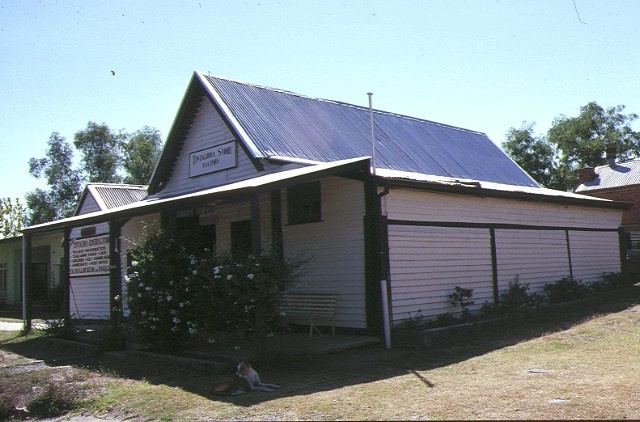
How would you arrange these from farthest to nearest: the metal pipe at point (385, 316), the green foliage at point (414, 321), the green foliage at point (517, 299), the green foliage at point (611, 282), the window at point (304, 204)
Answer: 1. the green foliage at point (611, 282)
2. the green foliage at point (517, 299)
3. the window at point (304, 204)
4. the green foliage at point (414, 321)
5. the metal pipe at point (385, 316)

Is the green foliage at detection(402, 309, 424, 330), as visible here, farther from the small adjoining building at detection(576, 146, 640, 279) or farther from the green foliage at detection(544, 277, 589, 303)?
the small adjoining building at detection(576, 146, 640, 279)

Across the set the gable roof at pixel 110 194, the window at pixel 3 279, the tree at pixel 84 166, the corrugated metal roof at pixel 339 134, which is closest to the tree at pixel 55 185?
the tree at pixel 84 166

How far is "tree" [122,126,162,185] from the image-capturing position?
46.9 m

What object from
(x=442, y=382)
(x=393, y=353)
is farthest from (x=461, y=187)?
(x=442, y=382)

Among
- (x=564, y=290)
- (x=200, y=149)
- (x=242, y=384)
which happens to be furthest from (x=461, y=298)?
(x=200, y=149)

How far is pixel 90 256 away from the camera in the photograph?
1969cm

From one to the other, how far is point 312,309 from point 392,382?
4713 mm

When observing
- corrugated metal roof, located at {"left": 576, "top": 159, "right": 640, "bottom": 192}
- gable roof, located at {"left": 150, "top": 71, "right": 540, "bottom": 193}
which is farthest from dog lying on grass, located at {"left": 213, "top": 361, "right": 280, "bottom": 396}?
corrugated metal roof, located at {"left": 576, "top": 159, "right": 640, "bottom": 192}

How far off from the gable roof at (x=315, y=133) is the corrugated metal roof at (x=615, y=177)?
60.5 ft

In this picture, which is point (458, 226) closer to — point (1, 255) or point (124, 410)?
point (124, 410)

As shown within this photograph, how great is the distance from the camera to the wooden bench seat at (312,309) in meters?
12.3

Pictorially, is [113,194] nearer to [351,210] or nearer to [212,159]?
[212,159]

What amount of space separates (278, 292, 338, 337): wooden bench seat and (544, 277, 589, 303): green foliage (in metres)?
7.02

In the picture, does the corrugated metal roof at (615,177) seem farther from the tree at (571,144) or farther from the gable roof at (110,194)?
the gable roof at (110,194)
